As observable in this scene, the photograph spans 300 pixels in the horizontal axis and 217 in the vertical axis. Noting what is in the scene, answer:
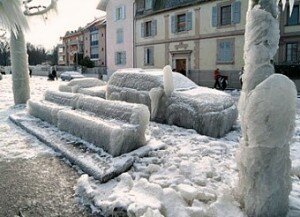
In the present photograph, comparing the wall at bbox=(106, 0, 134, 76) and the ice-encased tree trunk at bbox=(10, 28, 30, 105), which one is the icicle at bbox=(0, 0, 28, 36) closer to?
the ice-encased tree trunk at bbox=(10, 28, 30, 105)

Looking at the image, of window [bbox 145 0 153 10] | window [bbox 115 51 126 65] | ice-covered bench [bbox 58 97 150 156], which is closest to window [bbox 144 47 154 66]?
window [bbox 115 51 126 65]

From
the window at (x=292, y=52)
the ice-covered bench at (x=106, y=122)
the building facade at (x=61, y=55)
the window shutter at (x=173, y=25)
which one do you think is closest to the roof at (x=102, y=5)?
the window shutter at (x=173, y=25)

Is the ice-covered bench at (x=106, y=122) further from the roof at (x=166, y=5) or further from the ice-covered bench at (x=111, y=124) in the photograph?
the roof at (x=166, y=5)

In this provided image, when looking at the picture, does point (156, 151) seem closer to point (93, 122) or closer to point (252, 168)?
point (93, 122)

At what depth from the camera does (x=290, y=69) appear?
18344 millimetres

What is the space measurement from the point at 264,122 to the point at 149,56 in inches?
996

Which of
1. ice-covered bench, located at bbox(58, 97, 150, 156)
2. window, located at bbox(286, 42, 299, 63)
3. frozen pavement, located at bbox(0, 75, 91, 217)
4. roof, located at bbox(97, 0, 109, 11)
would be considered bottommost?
frozen pavement, located at bbox(0, 75, 91, 217)

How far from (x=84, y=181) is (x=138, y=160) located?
100 cm

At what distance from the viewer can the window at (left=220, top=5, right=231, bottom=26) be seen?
70.5 ft

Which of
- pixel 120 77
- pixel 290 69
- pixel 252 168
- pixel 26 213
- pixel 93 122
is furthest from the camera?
pixel 290 69

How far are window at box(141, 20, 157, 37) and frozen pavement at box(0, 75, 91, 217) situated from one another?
2186 centimetres

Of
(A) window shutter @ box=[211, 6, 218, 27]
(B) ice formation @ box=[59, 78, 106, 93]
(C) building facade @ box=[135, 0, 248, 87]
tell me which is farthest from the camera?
(A) window shutter @ box=[211, 6, 218, 27]

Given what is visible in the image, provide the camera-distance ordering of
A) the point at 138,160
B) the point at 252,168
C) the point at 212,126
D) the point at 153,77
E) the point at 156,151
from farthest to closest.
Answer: the point at 153,77 < the point at 212,126 < the point at 156,151 < the point at 138,160 < the point at 252,168

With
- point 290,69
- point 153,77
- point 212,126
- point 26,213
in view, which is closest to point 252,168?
point 26,213
